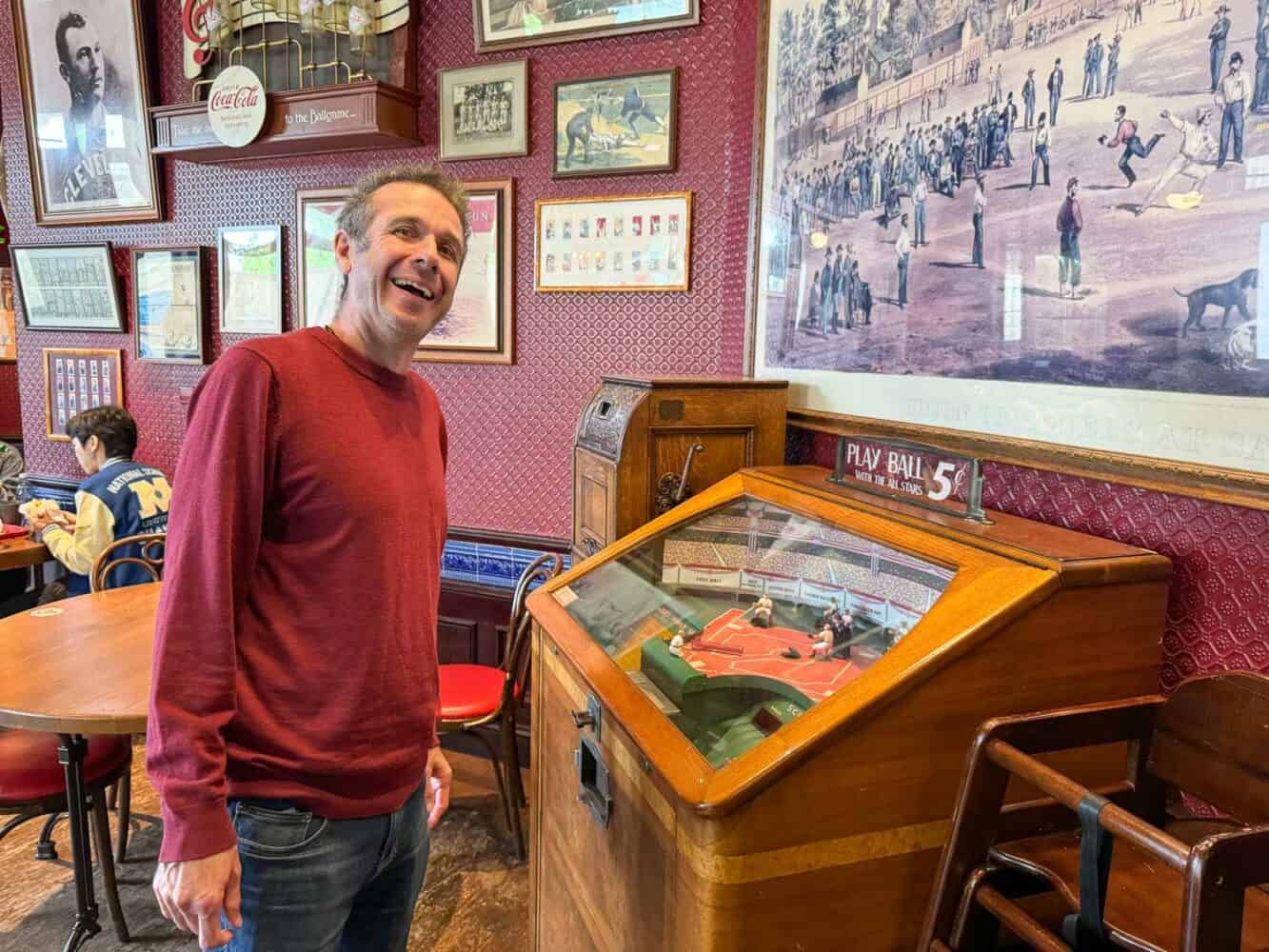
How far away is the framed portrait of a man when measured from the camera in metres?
3.81

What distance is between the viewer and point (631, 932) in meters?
1.42

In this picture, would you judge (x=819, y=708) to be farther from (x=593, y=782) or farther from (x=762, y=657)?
(x=593, y=782)

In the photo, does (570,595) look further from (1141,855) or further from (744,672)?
(1141,855)

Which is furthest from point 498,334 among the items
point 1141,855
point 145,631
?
point 1141,855

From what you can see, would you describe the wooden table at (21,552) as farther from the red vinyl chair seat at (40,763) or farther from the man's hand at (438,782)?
the man's hand at (438,782)

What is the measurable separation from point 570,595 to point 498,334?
1.69 meters

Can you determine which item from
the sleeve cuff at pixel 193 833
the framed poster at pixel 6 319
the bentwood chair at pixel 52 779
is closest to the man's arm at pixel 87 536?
the bentwood chair at pixel 52 779

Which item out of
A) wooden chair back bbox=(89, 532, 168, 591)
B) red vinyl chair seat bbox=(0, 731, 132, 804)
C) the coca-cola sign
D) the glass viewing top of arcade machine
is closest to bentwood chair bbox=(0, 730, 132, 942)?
red vinyl chair seat bbox=(0, 731, 132, 804)

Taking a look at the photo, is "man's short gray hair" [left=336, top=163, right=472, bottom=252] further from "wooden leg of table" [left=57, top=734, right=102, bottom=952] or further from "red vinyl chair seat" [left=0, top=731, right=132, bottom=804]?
"red vinyl chair seat" [left=0, top=731, right=132, bottom=804]

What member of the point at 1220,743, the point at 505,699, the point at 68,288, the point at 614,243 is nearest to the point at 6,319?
the point at 68,288

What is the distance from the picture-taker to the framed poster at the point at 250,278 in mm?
3719

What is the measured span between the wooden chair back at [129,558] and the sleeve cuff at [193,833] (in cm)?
227

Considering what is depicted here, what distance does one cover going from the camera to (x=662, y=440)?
2.16 meters

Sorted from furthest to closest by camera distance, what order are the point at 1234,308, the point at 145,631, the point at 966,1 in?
the point at 145,631
the point at 966,1
the point at 1234,308
